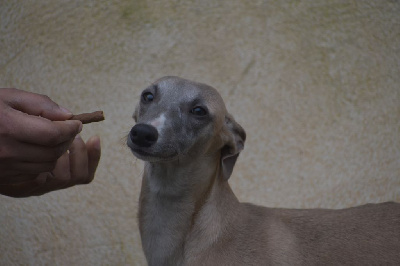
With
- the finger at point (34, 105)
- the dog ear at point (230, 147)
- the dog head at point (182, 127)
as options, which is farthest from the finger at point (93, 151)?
the dog ear at point (230, 147)

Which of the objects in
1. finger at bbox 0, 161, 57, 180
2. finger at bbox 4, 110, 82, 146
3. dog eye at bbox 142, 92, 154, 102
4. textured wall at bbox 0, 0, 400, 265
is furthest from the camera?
textured wall at bbox 0, 0, 400, 265

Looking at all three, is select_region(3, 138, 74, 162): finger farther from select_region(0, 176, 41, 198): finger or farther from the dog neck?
the dog neck

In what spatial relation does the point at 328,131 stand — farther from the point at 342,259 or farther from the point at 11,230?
the point at 11,230

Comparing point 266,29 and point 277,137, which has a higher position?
point 266,29

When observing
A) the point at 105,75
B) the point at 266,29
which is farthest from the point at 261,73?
the point at 105,75

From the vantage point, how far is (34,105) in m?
2.46

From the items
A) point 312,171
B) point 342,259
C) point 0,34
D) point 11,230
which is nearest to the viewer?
point 342,259

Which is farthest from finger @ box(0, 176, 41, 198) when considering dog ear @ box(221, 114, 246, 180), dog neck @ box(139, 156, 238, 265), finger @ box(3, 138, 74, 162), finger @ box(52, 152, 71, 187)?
dog ear @ box(221, 114, 246, 180)

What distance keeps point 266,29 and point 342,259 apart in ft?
9.82

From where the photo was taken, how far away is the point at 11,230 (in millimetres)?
4598

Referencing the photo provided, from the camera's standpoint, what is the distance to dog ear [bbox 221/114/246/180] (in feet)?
10.2

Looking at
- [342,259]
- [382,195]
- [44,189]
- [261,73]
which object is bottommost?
[382,195]

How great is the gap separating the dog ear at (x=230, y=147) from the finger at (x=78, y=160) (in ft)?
2.60

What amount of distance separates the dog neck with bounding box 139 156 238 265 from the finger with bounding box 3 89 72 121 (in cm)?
73
